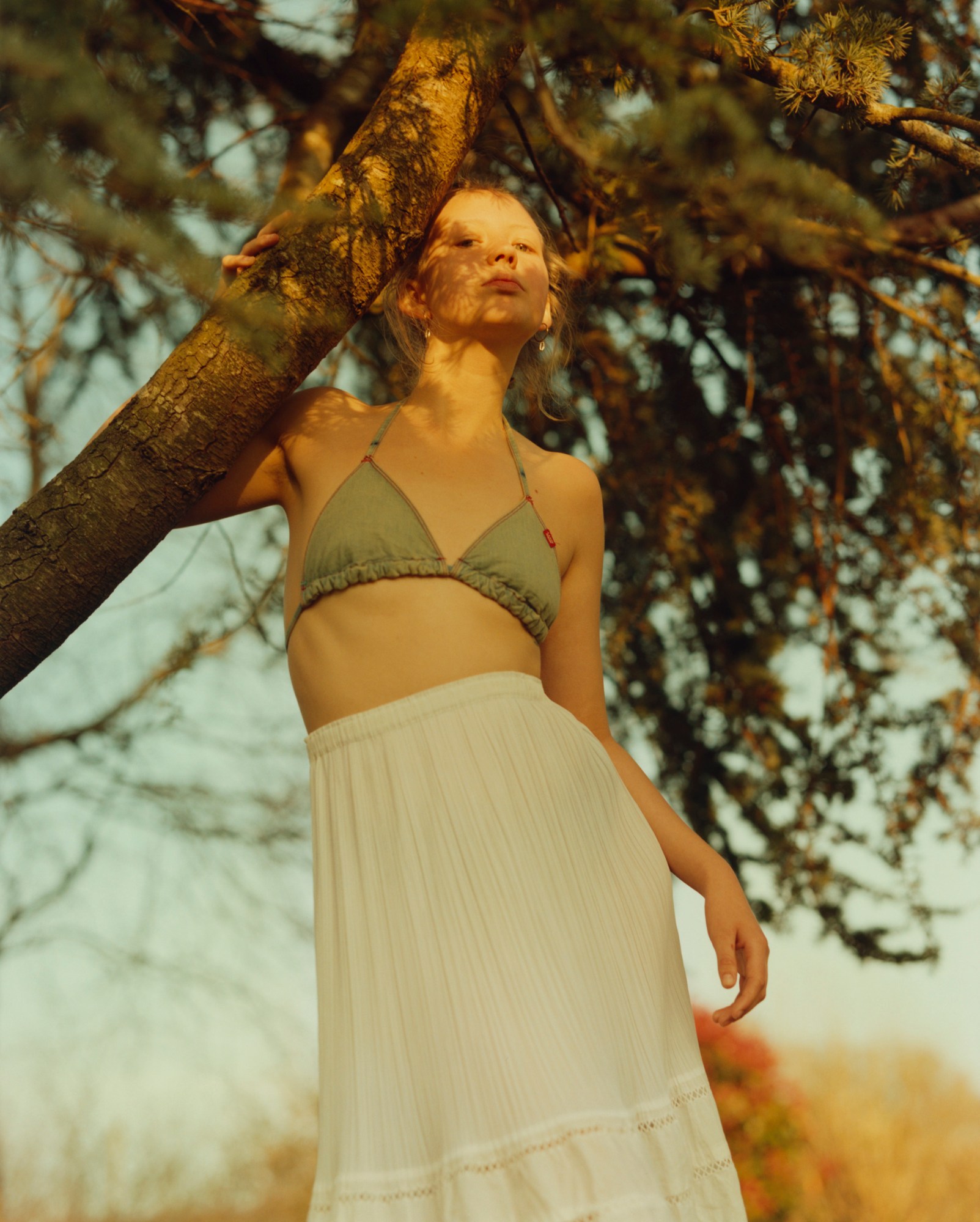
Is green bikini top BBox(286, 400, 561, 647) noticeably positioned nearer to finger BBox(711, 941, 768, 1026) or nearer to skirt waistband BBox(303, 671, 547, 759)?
skirt waistband BBox(303, 671, 547, 759)

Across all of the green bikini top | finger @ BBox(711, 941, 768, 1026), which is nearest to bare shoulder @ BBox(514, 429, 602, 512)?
the green bikini top

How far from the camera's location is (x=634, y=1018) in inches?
59.6

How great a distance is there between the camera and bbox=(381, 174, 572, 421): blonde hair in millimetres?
2002

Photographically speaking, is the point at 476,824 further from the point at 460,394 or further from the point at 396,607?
the point at 460,394

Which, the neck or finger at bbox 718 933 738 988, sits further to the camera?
the neck

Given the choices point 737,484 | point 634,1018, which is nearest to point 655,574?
point 737,484

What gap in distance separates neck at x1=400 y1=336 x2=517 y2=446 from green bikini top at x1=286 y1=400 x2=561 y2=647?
15cm

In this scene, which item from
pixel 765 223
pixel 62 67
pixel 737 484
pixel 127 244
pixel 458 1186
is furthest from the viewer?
pixel 737 484

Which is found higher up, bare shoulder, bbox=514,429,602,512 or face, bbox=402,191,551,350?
face, bbox=402,191,551,350

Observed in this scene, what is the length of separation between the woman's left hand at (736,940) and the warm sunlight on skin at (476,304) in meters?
0.84

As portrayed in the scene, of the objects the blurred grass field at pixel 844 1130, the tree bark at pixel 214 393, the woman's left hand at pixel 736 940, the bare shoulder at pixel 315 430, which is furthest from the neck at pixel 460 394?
the blurred grass field at pixel 844 1130

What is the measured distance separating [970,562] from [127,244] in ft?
9.48

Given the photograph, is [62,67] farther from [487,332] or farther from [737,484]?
[737,484]

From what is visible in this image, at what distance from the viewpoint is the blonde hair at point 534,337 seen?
2.00 m
